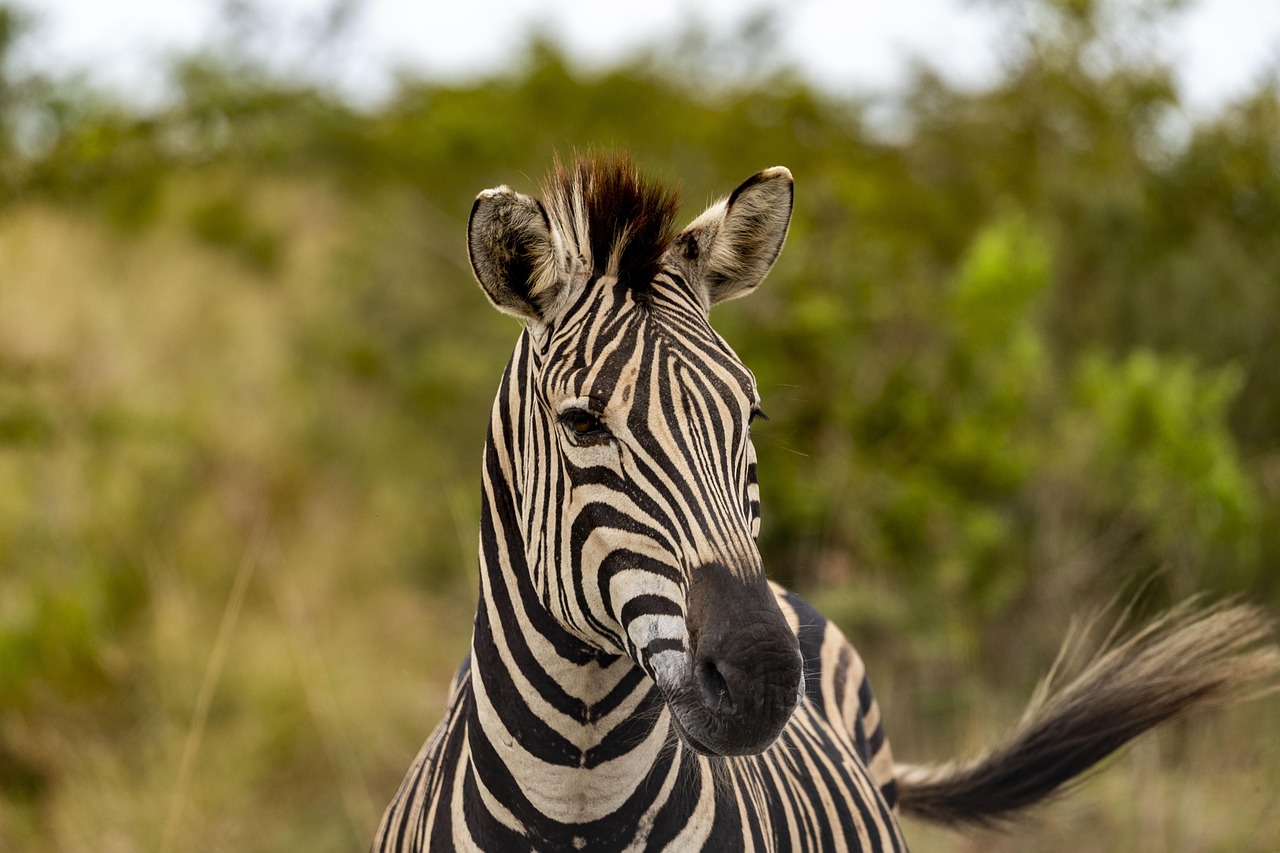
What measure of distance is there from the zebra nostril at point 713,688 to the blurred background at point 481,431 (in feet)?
8.31

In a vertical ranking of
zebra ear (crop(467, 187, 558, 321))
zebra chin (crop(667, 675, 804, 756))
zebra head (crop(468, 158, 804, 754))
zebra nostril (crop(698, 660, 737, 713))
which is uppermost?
zebra ear (crop(467, 187, 558, 321))

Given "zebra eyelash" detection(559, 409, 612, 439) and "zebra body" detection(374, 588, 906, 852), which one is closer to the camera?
"zebra eyelash" detection(559, 409, 612, 439)

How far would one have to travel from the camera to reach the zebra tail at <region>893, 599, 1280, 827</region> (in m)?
3.32

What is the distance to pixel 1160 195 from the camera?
1134cm

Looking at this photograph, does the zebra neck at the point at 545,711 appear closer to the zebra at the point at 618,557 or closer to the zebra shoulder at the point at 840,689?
the zebra at the point at 618,557

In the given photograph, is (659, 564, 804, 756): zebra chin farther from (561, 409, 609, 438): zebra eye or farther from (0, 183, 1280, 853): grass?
(0, 183, 1280, 853): grass

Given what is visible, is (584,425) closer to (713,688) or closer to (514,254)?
(514,254)

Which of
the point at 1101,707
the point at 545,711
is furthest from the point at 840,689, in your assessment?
the point at 545,711

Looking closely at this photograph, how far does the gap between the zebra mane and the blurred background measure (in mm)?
Result: 2213

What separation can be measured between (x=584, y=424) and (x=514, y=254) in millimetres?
417

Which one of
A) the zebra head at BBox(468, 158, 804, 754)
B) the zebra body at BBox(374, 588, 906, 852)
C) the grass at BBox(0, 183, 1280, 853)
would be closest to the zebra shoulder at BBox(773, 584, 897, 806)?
the zebra body at BBox(374, 588, 906, 852)

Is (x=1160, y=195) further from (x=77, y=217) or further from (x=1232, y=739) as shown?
(x=77, y=217)

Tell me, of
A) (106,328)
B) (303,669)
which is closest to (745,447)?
(303,669)

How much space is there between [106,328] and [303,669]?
468 centimetres
